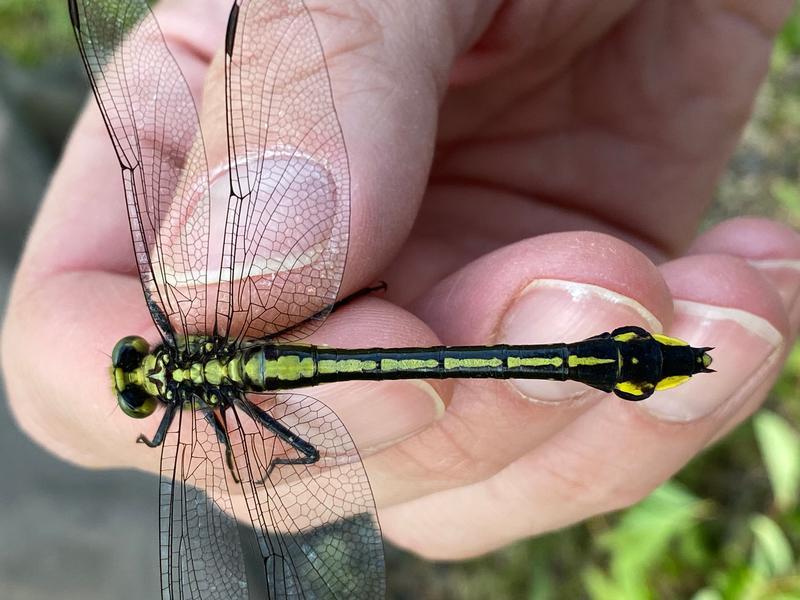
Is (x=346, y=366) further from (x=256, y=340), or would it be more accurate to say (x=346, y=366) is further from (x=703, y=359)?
(x=703, y=359)

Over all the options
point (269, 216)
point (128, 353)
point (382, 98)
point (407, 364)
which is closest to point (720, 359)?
point (407, 364)

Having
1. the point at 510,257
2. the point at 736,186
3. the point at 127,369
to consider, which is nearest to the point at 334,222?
the point at 510,257

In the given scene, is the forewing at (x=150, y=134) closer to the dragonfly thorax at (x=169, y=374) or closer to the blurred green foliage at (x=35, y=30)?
the dragonfly thorax at (x=169, y=374)

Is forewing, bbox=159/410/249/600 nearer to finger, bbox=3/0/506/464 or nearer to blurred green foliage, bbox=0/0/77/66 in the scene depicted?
finger, bbox=3/0/506/464

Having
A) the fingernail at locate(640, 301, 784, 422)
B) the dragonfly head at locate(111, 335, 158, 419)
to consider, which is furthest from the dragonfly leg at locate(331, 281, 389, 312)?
the fingernail at locate(640, 301, 784, 422)

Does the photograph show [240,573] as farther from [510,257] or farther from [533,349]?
[510,257]
